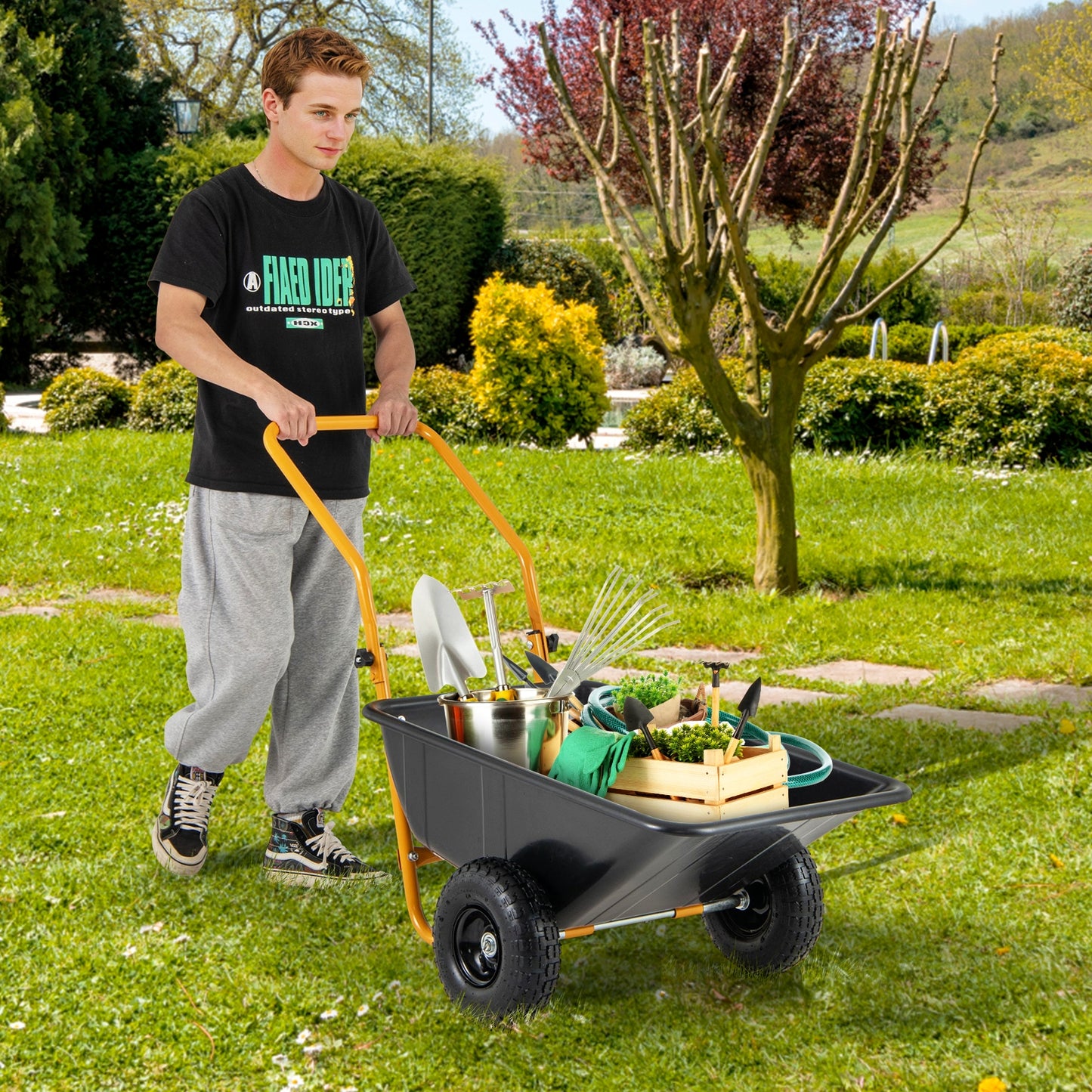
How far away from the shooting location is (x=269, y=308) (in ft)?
9.50

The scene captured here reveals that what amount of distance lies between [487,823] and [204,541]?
1.03 meters

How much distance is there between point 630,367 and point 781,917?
623 inches

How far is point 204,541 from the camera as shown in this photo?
9.62ft

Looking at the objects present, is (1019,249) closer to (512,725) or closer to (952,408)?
(952,408)

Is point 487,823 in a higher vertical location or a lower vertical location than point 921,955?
higher

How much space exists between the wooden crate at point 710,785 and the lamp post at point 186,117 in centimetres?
1709

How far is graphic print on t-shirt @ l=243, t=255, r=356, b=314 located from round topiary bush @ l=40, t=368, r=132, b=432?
914cm

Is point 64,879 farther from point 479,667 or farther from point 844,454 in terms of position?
point 844,454

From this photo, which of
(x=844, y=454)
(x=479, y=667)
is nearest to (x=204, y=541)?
(x=479, y=667)

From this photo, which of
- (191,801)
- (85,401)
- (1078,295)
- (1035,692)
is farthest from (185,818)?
(1078,295)

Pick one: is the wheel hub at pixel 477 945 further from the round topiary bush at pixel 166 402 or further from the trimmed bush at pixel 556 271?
the trimmed bush at pixel 556 271

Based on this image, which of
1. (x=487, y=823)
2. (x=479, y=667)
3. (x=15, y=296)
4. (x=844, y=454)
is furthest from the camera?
(x=15, y=296)

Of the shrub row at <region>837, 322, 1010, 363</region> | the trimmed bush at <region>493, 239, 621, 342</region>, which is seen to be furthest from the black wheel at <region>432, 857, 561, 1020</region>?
the shrub row at <region>837, 322, 1010, 363</region>

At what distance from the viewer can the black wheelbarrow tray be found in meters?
2.09
